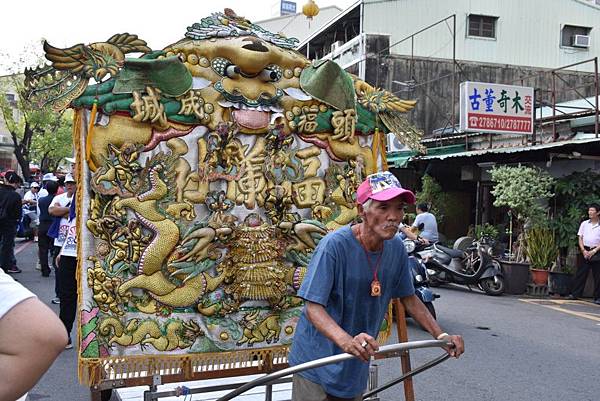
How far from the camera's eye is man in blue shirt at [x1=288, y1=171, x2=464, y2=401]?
107 inches

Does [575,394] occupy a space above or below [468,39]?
below

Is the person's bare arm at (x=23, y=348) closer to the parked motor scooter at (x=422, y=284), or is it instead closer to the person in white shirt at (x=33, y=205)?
the parked motor scooter at (x=422, y=284)

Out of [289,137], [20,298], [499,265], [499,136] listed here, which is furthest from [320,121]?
[499,136]

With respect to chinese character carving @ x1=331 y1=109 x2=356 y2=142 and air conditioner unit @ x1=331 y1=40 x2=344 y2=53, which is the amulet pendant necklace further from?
air conditioner unit @ x1=331 y1=40 x2=344 y2=53

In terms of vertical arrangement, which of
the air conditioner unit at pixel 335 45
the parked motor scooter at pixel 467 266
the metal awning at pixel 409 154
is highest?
the air conditioner unit at pixel 335 45

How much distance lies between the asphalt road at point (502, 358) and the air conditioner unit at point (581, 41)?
49.9 feet

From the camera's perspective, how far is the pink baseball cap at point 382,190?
2731mm

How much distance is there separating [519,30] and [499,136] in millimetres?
9627

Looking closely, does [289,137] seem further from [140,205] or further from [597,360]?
[597,360]

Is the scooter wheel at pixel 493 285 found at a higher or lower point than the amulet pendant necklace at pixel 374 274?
lower

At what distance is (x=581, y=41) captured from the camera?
22.3 metres

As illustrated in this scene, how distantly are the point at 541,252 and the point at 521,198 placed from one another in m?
1.08

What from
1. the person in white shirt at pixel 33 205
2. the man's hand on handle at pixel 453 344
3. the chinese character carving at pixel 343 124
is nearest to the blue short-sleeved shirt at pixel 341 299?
the man's hand on handle at pixel 453 344

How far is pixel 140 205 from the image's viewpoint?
11.5ft
